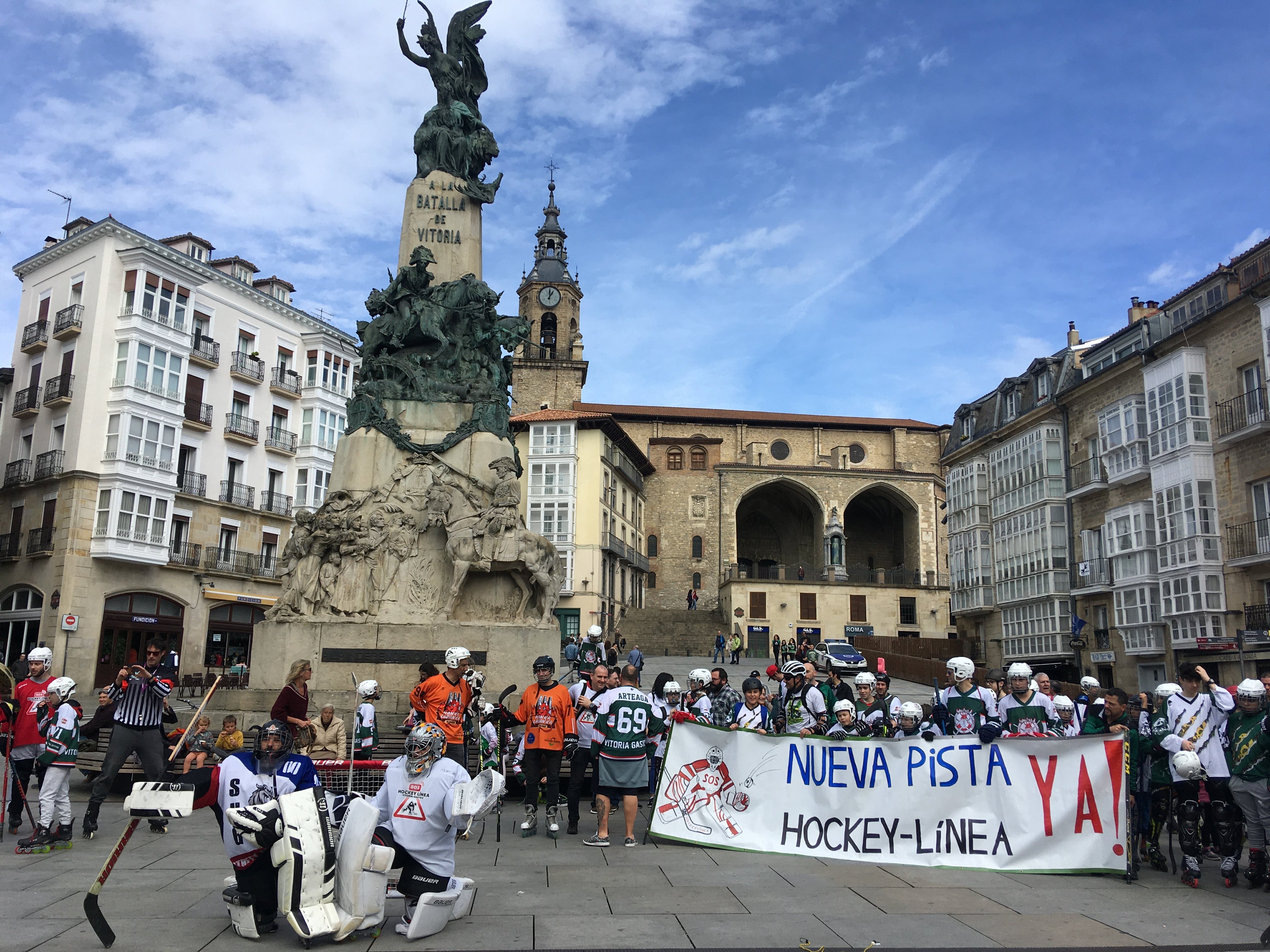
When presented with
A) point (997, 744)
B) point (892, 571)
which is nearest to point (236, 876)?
point (997, 744)

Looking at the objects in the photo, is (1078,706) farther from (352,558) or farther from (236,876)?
(352,558)

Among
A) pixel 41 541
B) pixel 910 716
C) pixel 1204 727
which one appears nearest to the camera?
pixel 1204 727

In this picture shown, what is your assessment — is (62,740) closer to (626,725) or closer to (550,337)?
(626,725)

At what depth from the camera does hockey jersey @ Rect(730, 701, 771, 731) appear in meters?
9.52

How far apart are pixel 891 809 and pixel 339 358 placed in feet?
128

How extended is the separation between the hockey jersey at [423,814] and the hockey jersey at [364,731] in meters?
4.04

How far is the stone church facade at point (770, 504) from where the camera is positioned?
58.8m

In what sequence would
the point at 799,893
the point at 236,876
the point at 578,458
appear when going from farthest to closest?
the point at 578,458 < the point at 799,893 < the point at 236,876

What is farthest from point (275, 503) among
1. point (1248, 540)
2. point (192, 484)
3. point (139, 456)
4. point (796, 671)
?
point (1248, 540)

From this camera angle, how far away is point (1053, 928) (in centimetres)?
612

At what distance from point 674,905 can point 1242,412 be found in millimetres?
25965

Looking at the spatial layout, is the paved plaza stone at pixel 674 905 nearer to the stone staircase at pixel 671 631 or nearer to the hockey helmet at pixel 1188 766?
the hockey helmet at pixel 1188 766

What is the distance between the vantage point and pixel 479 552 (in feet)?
46.9

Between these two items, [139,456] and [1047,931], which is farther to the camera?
[139,456]
